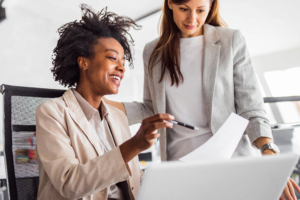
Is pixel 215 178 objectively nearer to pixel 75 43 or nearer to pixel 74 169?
pixel 74 169

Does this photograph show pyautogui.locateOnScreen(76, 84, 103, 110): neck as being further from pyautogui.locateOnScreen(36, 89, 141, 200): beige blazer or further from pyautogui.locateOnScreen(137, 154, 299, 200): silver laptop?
pyautogui.locateOnScreen(137, 154, 299, 200): silver laptop

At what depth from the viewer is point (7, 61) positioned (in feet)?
14.2

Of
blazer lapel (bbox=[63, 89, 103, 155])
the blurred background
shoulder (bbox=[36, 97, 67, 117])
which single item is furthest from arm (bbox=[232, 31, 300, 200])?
the blurred background

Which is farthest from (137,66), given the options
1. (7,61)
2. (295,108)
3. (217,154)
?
(217,154)

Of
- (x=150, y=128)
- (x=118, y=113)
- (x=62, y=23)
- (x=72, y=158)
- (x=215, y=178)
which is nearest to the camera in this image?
(x=215, y=178)

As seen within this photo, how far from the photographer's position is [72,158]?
838mm

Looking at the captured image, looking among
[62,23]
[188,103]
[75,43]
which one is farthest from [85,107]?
[62,23]

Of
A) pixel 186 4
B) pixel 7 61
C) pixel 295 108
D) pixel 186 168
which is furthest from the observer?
pixel 7 61

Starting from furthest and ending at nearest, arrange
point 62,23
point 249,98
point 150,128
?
point 62,23 < point 249,98 < point 150,128

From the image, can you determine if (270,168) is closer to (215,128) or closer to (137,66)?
(215,128)

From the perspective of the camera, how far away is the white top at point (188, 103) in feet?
3.65

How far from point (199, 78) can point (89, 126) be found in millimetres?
478

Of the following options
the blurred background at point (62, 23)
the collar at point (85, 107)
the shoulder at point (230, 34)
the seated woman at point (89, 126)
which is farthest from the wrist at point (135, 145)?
the blurred background at point (62, 23)

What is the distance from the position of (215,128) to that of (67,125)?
546 mm
